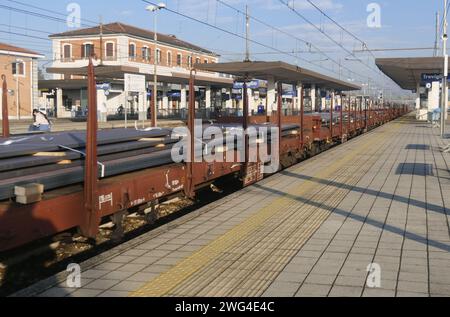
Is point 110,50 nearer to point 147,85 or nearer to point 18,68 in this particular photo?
point 18,68

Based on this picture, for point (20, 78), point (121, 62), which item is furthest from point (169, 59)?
point (20, 78)

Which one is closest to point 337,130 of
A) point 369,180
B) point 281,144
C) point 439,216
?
point 281,144

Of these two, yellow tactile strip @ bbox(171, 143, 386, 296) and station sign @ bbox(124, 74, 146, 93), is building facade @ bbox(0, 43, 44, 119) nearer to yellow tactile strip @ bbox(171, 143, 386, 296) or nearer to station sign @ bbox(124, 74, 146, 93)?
station sign @ bbox(124, 74, 146, 93)

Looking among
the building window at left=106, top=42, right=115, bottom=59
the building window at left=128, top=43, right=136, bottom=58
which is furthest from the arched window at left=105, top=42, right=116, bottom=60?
the building window at left=128, top=43, right=136, bottom=58

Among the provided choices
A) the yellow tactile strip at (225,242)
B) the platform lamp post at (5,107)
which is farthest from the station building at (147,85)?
the platform lamp post at (5,107)

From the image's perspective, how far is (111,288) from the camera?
15.6ft

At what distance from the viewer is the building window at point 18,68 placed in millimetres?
54844

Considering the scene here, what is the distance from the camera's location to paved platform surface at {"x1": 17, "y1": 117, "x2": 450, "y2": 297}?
4773 millimetres

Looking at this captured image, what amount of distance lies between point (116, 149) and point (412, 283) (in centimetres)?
449

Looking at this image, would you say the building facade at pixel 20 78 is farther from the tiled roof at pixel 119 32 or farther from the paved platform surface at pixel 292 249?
the paved platform surface at pixel 292 249

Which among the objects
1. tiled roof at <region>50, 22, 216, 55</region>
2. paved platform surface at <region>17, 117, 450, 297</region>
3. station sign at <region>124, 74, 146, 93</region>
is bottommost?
paved platform surface at <region>17, 117, 450, 297</region>

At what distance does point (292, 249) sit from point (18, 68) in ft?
181

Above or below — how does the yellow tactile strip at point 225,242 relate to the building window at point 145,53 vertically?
below

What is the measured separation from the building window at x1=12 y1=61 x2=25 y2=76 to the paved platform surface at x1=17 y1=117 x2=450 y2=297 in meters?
50.2
